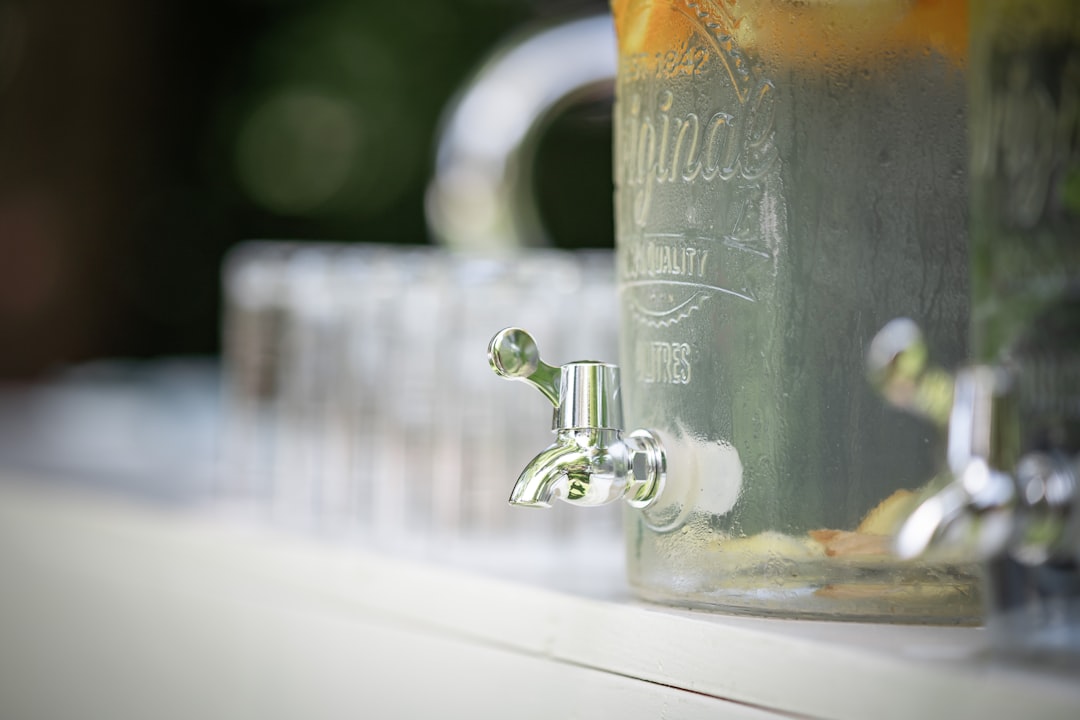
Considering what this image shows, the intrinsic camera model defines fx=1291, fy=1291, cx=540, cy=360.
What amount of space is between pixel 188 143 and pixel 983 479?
2.35m

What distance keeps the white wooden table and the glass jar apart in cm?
1

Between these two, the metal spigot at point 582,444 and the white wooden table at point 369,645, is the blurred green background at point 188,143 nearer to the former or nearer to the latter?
the white wooden table at point 369,645

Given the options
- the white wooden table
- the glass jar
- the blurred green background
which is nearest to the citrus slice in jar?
the glass jar

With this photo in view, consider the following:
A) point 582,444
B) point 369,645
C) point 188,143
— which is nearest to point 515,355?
point 582,444

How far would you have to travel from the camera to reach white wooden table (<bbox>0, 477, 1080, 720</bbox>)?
23 cm

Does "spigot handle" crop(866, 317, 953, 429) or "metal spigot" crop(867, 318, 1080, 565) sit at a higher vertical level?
"spigot handle" crop(866, 317, 953, 429)

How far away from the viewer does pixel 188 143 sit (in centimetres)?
240

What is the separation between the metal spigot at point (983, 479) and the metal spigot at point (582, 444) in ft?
0.24

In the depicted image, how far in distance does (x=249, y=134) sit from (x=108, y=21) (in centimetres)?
32

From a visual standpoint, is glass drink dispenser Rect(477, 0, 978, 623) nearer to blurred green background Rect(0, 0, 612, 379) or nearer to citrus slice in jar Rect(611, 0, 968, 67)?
citrus slice in jar Rect(611, 0, 968, 67)

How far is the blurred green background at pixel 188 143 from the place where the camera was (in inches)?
83.4

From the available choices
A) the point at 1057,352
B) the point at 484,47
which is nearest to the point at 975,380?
the point at 1057,352

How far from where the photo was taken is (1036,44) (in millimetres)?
229

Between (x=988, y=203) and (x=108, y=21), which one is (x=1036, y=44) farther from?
(x=108, y=21)
